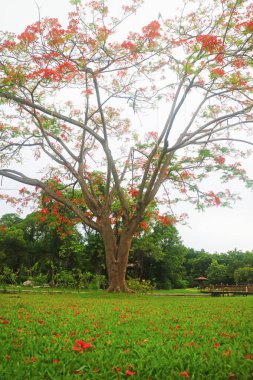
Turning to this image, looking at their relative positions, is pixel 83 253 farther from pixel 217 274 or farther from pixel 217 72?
pixel 217 274

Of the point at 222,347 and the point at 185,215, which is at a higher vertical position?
the point at 185,215

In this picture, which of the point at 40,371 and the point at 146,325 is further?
the point at 146,325

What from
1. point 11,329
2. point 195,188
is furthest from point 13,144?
point 11,329

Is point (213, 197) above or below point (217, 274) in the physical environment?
above

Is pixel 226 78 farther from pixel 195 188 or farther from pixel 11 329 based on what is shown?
pixel 11 329

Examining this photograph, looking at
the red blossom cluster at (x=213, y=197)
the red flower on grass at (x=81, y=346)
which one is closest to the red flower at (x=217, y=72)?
the red blossom cluster at (x=213, y=197)

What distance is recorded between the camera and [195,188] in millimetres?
15180

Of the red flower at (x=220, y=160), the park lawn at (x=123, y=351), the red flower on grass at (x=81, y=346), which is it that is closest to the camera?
the park lawn at (x=123, y=351)

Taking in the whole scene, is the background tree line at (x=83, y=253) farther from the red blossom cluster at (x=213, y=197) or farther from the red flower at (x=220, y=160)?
→ the red flower at (x=220, y=160)

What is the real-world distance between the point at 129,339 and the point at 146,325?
120 centimetres

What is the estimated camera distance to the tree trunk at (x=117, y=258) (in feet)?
47.2

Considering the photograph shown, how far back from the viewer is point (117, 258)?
47.6 ft

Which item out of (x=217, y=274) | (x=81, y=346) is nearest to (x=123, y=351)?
(x=81, y=346)

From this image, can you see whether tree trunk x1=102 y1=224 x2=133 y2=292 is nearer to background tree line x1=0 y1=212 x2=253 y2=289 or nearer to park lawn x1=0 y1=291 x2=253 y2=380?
park lawn x1=0 y1=291 x2=253 y2=380
